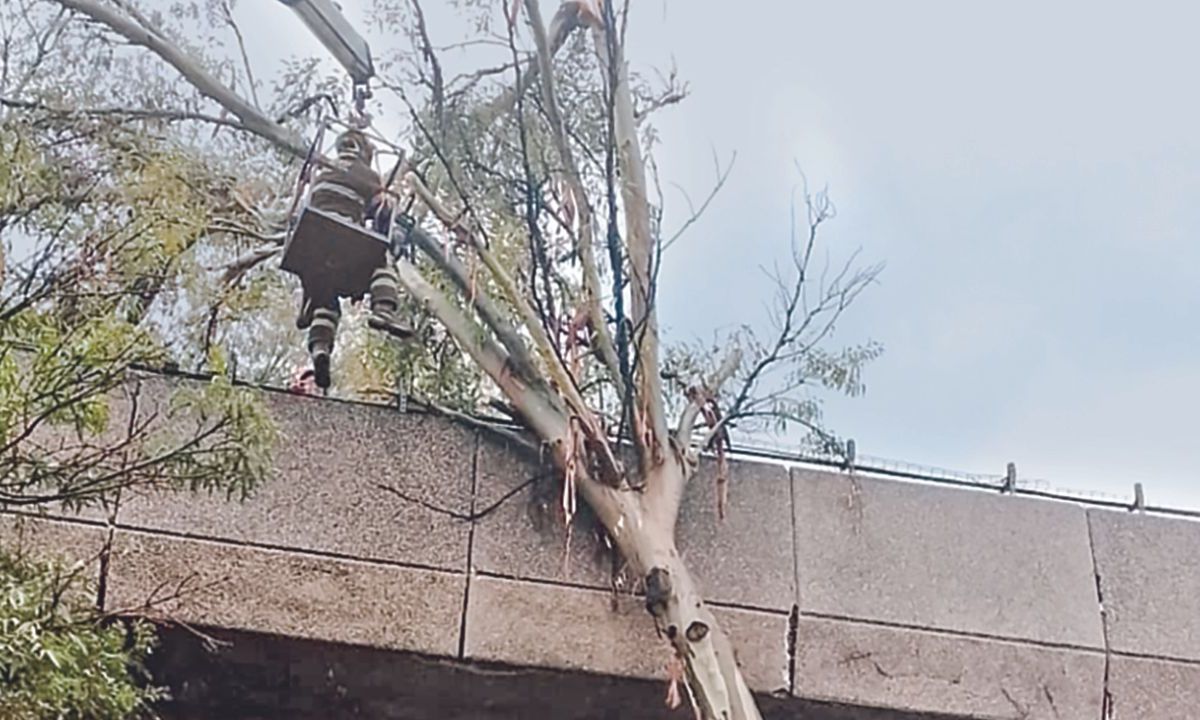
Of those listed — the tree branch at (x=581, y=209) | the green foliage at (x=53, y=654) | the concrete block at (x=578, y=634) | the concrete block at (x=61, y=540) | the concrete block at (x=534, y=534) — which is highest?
the tree branch at (x=581, y=209)

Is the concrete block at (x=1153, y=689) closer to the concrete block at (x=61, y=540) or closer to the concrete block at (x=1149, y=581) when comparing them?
the concrete block at (x=1149, y=581)

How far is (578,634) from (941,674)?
3.23 feet

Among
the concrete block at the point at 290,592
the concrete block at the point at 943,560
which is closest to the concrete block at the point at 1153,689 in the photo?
the concrete block at the point at 943,560

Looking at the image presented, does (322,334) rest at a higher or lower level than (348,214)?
lower

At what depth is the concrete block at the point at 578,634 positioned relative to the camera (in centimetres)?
314

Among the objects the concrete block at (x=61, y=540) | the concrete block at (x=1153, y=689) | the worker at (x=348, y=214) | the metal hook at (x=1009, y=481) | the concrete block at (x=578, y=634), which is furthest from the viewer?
the metal hook at (x=1009, y=481)

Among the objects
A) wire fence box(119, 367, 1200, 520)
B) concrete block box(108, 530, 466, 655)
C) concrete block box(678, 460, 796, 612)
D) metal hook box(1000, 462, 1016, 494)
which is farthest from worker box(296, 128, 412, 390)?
metal hook box(1000, 462, 1016, 494)

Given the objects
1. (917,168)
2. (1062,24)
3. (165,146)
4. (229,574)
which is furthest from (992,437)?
(165,146)

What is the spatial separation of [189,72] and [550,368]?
1.38 metres

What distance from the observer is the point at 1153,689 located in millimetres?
3432

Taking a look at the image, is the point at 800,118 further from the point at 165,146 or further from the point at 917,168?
the point at 165,146

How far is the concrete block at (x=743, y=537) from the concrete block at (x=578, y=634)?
9cm

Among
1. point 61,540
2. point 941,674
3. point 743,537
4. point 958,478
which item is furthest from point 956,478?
point 61,540

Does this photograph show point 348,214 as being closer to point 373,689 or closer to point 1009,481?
point 373,689
